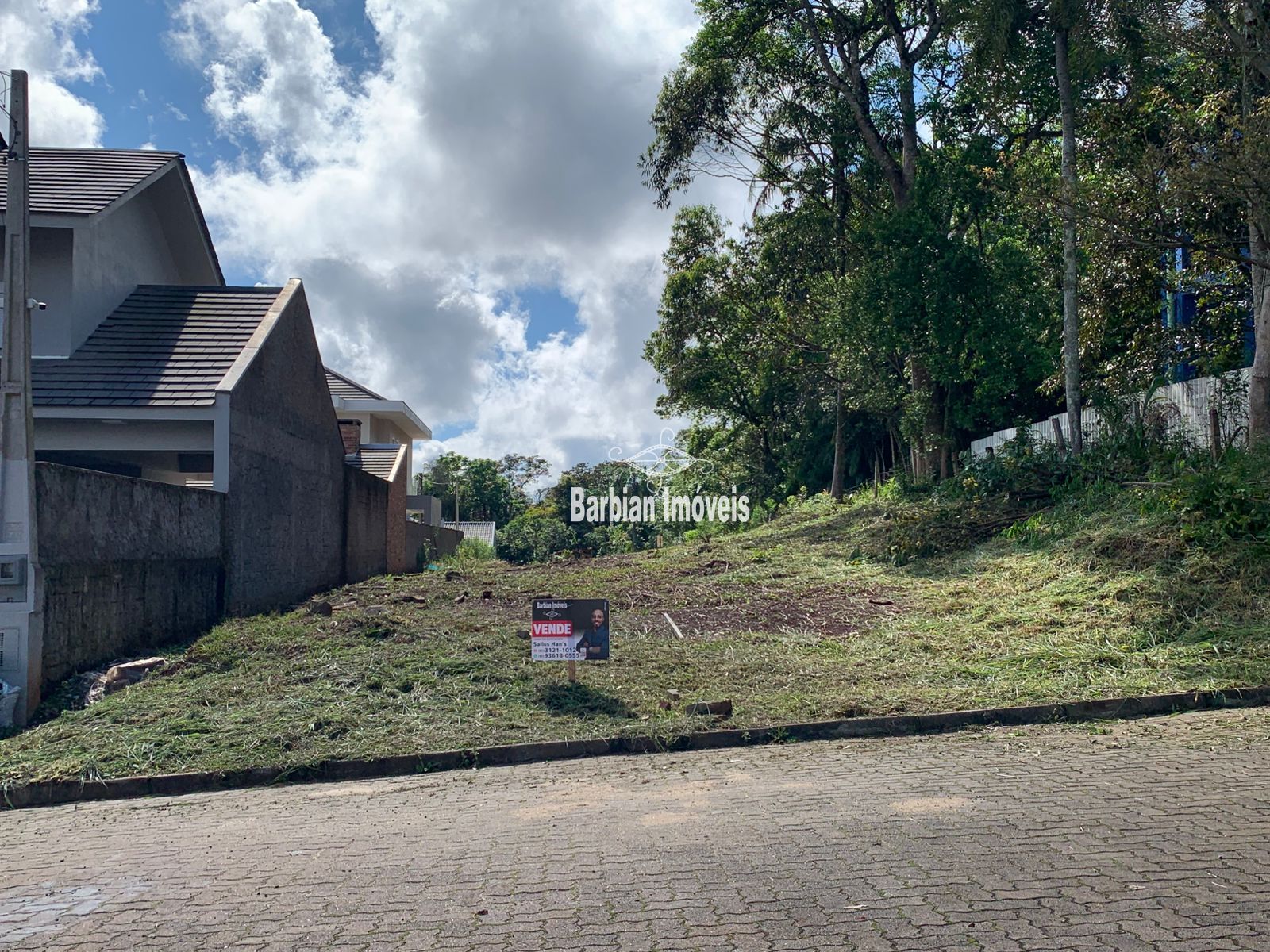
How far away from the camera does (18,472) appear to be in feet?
30.9

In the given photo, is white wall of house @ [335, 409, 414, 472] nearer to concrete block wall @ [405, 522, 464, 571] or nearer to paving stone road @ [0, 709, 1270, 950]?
concrete block wall @ [405, 522, 464, 571]

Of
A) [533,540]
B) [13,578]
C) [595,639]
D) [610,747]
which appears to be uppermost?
[533,540]

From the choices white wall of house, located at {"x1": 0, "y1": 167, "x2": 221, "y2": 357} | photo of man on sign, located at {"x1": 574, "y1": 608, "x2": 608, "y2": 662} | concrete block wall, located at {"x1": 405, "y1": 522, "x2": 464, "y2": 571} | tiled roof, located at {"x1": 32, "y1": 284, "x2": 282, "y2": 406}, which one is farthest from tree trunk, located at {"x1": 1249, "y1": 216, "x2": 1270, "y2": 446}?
concrete block wall, located at {"x1": 405, "y1": 522, "x2": 464, "y2": 571}

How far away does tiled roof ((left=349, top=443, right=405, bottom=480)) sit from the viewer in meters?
29.0

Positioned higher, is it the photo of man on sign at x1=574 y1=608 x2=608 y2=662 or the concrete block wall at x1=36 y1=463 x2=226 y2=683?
the concrete block wall at x1=36 y1=463 x2=226 y2=683

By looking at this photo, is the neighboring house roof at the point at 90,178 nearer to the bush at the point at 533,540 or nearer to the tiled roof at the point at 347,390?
the tiled roof at the point at 347,390

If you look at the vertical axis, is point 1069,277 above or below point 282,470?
above

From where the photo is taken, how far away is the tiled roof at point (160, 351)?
14.5 m

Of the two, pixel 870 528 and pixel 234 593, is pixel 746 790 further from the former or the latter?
pixel 870 528

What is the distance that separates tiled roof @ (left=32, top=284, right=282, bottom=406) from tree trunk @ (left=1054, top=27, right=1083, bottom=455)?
46.7 feet

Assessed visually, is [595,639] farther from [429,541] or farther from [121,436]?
[429,541]

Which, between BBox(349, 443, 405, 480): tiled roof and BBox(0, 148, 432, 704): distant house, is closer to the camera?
BBox(0, 148, 432, 704): distant house

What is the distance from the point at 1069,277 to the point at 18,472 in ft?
54.7

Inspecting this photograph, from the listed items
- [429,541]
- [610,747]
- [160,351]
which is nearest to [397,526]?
[429,541]
